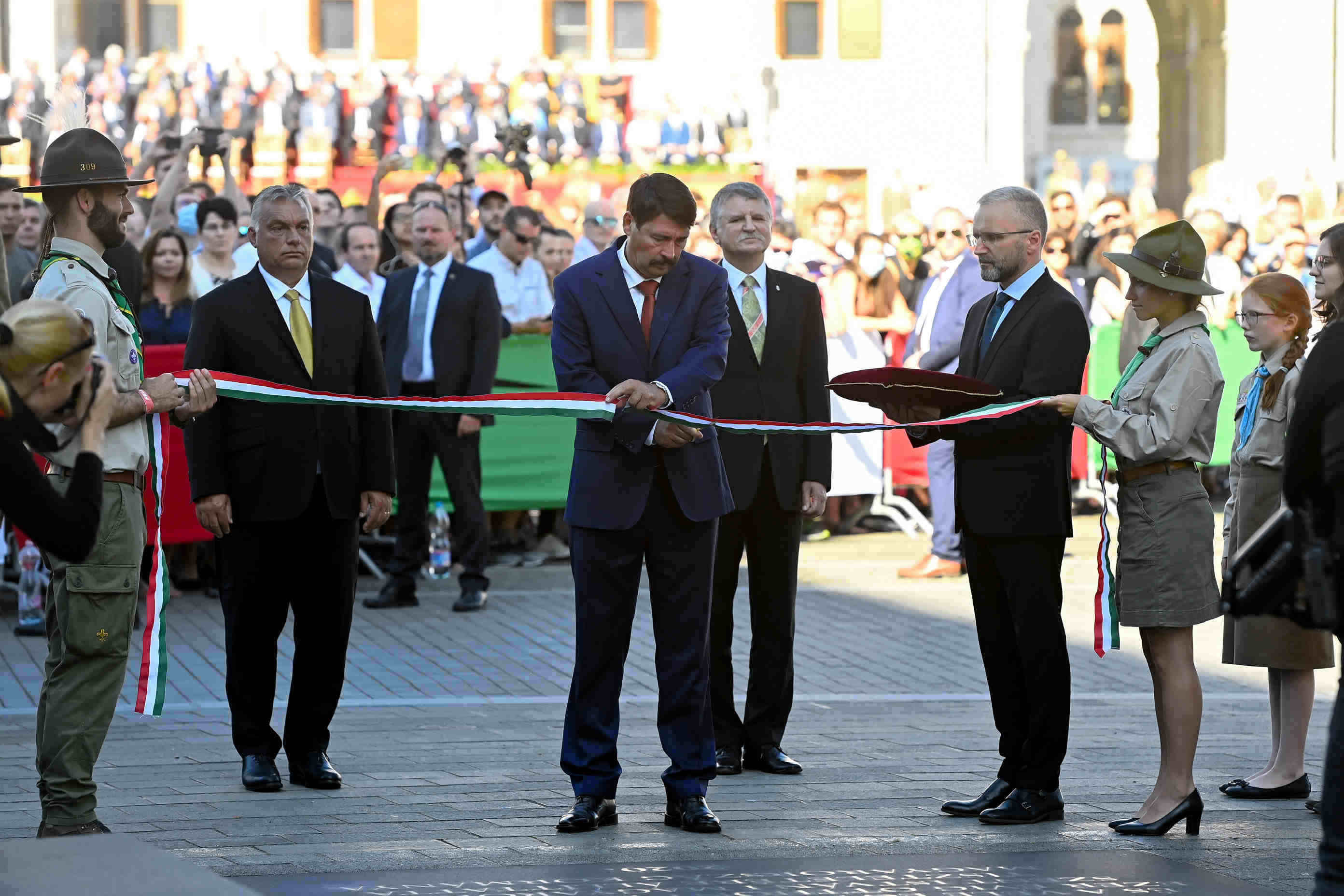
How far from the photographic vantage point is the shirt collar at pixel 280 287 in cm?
753

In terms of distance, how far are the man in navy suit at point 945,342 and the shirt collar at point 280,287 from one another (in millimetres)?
5698

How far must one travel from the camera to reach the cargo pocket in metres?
6.26

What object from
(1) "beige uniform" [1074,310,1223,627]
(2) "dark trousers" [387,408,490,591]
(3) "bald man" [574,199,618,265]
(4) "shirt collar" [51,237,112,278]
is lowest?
(2) "dark trousers" [387,408,490,591]

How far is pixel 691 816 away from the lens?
6.68 metres

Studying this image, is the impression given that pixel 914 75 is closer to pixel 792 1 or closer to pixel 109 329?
pixel 792 1

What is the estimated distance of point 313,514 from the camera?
24.6ft

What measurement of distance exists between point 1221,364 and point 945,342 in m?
4.60

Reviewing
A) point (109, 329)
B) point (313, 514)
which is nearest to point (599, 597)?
point (313, 514)

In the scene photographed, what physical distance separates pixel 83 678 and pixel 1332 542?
149 inches

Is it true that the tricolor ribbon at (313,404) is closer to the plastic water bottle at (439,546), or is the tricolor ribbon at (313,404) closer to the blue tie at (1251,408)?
the blue tie at (1251,408)

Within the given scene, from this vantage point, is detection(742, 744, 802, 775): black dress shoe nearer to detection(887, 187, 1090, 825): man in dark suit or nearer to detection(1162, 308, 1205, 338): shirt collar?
detection(887, 187, 1090, 825): man in dark suit

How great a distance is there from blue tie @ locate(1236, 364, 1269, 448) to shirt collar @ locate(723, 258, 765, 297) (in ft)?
6.33

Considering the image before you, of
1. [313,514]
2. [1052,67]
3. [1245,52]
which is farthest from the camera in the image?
[1052,67]

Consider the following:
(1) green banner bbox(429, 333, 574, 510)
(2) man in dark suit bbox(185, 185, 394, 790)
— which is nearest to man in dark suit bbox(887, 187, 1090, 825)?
(2) man in dark suit bbox(185, 185, 394, 790)
